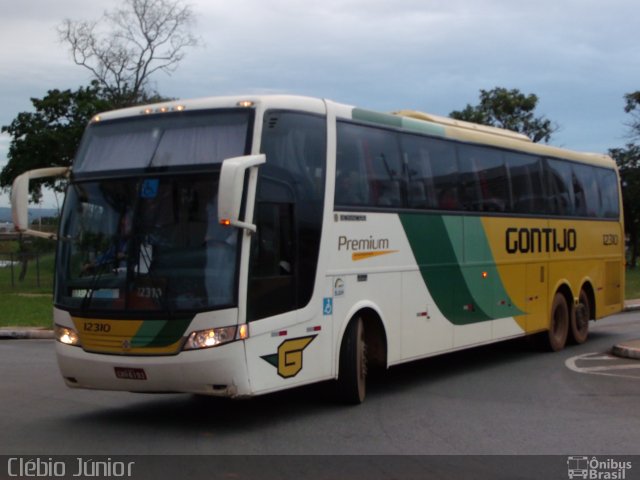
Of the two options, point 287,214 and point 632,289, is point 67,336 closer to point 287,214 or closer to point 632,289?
point 287,214

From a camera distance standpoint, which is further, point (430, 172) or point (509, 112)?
point (509, 112)

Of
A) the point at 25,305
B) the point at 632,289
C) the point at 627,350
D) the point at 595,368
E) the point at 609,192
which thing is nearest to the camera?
the point at 595,368

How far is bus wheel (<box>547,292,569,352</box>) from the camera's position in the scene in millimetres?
16378

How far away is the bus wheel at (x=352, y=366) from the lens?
10.6 metres

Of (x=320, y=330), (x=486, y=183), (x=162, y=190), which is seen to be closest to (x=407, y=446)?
(x=320, y=330)

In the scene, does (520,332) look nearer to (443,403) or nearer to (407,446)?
(443,403)

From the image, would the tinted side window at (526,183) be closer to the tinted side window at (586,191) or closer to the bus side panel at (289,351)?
the tinted side window at (586,191)

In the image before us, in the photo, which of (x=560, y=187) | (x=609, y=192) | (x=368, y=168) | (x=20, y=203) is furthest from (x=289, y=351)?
(x=609, y=192)

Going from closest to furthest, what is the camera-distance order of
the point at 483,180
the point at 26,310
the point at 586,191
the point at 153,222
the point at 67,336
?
the point at 153,222 → the point at 67,336 → the point at 483,180 → the point at 586,191 → the point at 26,310

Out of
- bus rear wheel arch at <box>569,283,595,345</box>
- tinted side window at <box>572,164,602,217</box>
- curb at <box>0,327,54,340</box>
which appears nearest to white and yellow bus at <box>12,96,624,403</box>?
bus rear wheel arch at <box>569,283,595,345</box>

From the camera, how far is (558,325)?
55.2 ft

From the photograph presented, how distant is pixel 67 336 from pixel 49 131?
28.2 metres

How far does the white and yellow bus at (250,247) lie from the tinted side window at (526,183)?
2.50m

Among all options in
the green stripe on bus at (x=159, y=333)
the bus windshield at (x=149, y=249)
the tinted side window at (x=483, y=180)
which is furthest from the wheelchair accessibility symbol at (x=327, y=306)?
the tinted side window at (x=483, y=180)
